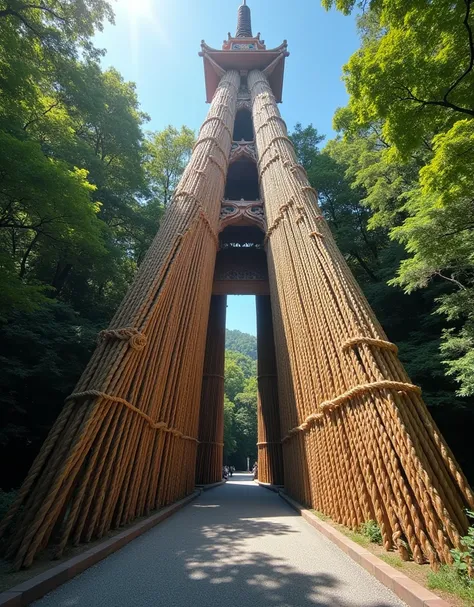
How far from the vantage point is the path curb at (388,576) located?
217 cm

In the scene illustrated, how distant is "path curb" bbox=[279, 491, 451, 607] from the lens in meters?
2.17

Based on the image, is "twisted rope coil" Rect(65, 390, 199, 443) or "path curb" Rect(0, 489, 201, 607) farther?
"twisted rope coil" Rect(65, 390, 199, 443)

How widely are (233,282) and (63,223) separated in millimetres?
7439

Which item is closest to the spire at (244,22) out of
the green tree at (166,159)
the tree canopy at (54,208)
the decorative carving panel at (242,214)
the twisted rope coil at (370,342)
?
the green tree at (166,159)

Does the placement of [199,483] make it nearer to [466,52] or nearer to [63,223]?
[63,223]

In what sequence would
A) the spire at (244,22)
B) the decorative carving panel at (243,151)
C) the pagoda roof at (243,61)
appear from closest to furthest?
the decorative carving panel at (243,151) → the pagoda roof at (243,61) → the spire at (244,22)

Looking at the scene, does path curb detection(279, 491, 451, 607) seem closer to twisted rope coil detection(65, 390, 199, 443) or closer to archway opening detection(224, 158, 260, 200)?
twisted rope coil detection(65, 390, 199, 443)

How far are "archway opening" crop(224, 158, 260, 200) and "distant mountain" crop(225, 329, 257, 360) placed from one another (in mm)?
68769

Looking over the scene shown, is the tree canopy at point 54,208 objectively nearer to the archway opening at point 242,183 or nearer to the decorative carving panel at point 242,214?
the decorative carving panel at point 242,214

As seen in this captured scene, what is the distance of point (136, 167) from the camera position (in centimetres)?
1411

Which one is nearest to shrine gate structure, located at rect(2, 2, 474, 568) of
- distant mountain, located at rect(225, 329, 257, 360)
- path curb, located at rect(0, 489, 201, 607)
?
path curb, located at rect(0, 489, 201, 607)

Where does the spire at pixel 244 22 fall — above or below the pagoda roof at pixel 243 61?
above

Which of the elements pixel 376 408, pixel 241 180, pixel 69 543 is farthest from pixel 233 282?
pixel 69 543

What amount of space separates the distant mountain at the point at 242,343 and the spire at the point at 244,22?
65.8 meters
